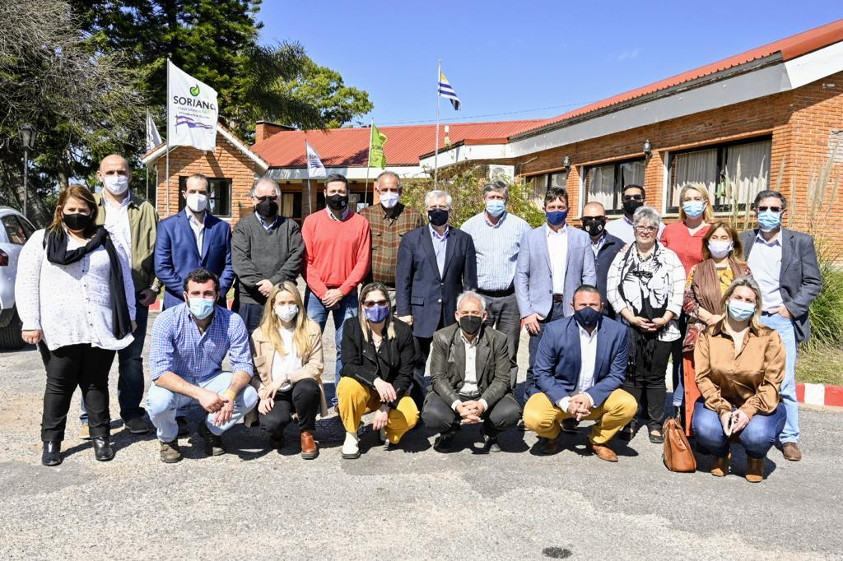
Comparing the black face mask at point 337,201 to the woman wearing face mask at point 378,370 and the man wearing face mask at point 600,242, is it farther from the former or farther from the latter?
the man wearing face mask at point 600,242

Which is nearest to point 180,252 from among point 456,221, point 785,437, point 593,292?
point 593,292

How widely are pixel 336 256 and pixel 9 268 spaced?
15.0ft

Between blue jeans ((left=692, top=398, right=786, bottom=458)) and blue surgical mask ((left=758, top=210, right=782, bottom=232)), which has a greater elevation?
blue surgical mask ((left=758, top=210, right=782, bottom=232))

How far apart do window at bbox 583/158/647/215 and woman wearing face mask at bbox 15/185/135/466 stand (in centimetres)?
1265

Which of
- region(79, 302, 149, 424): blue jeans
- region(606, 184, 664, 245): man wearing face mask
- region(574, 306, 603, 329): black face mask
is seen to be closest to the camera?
region(574, 306, 603, 329): black face mask

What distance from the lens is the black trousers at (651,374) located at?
17.6 ft

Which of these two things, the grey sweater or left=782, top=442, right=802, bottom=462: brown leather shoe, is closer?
left=782, top=442, right=802, bottom=462: brown leather shoe

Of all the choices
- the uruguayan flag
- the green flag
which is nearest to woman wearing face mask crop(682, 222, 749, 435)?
the uruguayan flag

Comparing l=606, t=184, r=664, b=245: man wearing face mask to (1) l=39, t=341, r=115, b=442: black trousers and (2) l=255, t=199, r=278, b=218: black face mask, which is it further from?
(1) l=39, t=341, r=115, b=442: black trousers

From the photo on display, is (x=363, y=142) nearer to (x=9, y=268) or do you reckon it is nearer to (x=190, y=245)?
(x=9, y=268)

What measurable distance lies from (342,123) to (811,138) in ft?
113

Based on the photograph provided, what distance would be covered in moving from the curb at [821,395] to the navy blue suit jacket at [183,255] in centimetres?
563

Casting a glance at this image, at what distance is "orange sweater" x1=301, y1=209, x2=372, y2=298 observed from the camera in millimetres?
A: 5816

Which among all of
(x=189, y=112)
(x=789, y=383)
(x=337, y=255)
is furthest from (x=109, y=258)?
(x=189, y=112)
